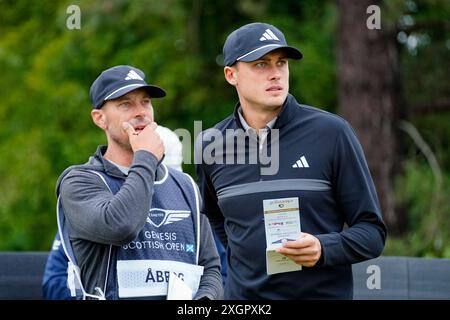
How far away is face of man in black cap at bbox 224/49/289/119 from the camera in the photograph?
183 inches

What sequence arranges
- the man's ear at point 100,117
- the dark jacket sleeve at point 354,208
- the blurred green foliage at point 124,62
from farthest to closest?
the blurred green foliage at point 124,62 < the man's ear at point 100,117 < the dark jacket sleeve at point 354,208

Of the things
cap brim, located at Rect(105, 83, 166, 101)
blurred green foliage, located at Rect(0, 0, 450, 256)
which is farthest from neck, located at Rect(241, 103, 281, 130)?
blurred green foliage, located at Rect(0, 0, 450, 256)

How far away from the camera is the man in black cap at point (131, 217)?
459cm

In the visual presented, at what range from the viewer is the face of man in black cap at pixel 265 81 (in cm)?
464

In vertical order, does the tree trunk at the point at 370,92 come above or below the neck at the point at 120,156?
above

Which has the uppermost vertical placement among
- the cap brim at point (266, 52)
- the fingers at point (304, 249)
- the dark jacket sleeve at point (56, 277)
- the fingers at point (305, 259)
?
the cap brim at point (266, 52)

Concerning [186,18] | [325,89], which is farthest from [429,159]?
[186,18]

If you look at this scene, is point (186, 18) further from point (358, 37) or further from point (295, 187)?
point (295, 187)

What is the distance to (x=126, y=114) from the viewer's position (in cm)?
492

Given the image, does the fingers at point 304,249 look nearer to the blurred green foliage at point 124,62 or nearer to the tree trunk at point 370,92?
the tree trunk at point 370,92

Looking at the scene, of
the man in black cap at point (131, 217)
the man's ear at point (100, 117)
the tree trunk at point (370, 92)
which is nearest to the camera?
the man in black cap at point (131, 217)

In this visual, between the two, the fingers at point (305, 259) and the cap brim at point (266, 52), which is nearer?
the fingers at point (305, 259)

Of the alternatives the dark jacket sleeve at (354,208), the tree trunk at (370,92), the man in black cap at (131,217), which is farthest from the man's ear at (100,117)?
the tree trunk at (370,92)

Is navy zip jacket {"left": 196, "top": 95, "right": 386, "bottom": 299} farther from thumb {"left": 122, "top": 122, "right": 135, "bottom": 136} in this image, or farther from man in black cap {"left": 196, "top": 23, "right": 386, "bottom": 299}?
thumb {"left": 122, "top": 122, "right": 135, "bottom": 136}
